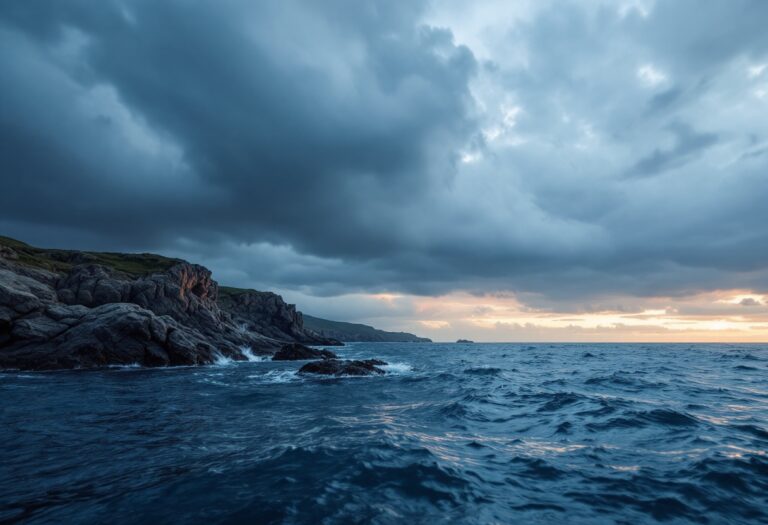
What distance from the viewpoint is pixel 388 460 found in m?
12.2

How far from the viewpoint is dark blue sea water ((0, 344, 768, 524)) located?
28.8 ft

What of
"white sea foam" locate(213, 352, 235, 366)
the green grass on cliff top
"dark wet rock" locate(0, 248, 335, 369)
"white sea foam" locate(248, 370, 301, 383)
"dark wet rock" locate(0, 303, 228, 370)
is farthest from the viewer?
the green grass on cliff top

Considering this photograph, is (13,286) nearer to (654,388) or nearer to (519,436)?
(519,436)

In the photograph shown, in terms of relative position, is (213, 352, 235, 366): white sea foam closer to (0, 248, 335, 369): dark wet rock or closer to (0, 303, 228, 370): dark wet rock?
(0, 248, 335, 369): dark wet rock

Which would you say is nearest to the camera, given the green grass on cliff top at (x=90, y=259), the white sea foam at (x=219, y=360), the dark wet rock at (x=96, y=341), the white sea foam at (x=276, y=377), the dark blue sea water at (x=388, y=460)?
the dark blue sea water at (x=388, y=460)

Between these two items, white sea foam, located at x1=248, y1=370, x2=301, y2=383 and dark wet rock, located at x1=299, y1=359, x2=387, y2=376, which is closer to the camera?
white sea foam, located at x1=248, y1=370, x2=301, y2=383

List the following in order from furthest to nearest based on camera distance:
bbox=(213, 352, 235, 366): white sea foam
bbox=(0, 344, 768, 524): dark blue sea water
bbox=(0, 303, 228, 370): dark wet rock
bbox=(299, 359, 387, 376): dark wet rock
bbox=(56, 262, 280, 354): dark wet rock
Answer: bbox=(56, 262, 280, 354): dark wet rock, bbox=(213, 352, 235, 366): white sea foam, bbox=(299, 359, 387, 376): dark wet rock, bbox=(0, 303, 228, 370): dark wet rock, bbox=(0, 344, 768, 524): dark blue sea water

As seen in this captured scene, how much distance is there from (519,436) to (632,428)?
189 inches

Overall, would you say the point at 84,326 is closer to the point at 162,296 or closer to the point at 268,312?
the point at 162,296

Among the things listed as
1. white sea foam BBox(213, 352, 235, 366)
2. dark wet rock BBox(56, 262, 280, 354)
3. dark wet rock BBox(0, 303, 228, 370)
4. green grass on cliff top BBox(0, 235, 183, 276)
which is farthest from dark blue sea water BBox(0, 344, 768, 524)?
green grass on cliff top BBox(0, 235, 183, 276)

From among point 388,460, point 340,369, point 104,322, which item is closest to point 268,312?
point 104,322

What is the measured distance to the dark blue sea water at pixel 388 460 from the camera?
8773 millimetres

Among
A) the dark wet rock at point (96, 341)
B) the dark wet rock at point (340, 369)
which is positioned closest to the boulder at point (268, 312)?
the dark wet rock at point (96, 341)

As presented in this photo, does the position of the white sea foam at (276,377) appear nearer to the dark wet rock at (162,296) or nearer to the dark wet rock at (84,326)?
the dark wet rock at (84,326)
